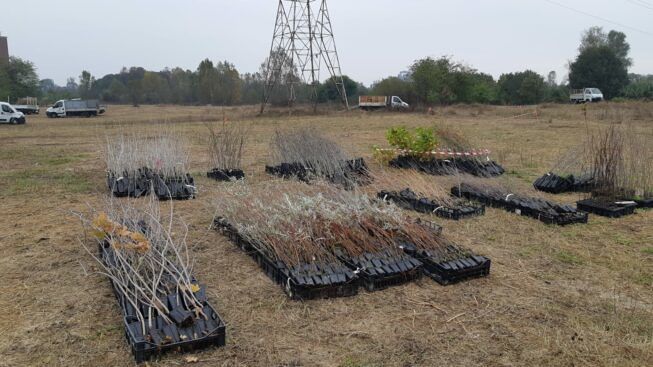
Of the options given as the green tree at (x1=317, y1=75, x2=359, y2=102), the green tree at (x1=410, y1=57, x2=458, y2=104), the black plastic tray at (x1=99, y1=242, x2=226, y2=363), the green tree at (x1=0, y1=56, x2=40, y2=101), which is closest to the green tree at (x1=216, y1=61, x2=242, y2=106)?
the green tree at (x1=317, y1=75, x2=359, y2=102)

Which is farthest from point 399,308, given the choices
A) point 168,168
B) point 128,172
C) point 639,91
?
point 639,91

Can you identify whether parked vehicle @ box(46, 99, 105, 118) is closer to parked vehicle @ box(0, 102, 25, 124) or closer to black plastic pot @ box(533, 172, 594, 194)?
parked vehicle @ box(0, 102, 25, 124)

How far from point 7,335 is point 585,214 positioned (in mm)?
5813

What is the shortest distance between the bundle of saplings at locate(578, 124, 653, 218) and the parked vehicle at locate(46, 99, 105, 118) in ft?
106

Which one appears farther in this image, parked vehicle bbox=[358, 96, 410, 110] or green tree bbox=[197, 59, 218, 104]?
green tree bbox=[197, 59, 218, 104]

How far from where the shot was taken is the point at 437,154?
27.6ft

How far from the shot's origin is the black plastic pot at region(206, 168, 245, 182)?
812 cm

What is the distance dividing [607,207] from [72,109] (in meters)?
32.9

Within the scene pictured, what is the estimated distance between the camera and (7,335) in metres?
2.92

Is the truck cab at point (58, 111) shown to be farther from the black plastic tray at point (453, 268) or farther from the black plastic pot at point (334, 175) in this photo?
the black plastic tray at point (453, 268)

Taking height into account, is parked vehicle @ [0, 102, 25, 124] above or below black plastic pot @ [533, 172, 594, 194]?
above

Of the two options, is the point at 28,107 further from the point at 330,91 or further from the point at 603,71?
the point at 603,71

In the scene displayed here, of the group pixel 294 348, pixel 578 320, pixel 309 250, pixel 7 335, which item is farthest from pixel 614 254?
pixel 7 335

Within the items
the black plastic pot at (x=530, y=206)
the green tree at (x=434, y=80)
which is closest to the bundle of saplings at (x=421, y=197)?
the black plastic pot at (x=530, y=206)
